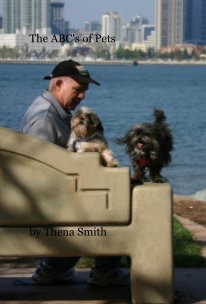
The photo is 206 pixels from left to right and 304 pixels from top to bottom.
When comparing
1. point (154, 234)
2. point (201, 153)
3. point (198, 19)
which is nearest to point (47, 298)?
point (154, 234)

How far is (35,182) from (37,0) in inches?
3325

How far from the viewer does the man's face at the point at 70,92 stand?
265 inches

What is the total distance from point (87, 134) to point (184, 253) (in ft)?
6.45

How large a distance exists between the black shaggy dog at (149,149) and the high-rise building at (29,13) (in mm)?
76272

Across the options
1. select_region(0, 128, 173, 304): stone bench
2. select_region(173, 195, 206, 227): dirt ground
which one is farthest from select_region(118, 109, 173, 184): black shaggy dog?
select_region(173, 195, 206, 227): dirt ground

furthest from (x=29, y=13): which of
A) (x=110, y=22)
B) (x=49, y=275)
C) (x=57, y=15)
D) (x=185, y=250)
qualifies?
(x=49, y=275)

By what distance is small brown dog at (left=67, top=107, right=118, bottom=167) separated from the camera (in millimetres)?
6453

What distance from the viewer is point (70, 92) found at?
22.2ft

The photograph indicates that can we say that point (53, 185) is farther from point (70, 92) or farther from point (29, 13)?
point (29, 13)

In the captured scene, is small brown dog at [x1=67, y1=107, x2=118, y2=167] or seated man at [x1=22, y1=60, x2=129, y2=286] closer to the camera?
small brown dog at [x1=67, y1=107, x2=118, y2=167]

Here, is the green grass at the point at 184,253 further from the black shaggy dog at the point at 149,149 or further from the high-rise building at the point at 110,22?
the high-rise building at the point at 110,22

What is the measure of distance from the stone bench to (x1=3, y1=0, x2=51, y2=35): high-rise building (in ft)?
253

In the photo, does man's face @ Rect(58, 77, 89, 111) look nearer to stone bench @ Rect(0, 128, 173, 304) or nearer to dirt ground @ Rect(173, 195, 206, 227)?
stone bench @ Rect(0, 128, 173, 304)

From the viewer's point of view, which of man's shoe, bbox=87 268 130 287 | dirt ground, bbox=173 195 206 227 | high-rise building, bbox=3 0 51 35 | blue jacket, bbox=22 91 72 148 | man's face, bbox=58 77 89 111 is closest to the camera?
blue jacket, bbox=22 91 72 148
